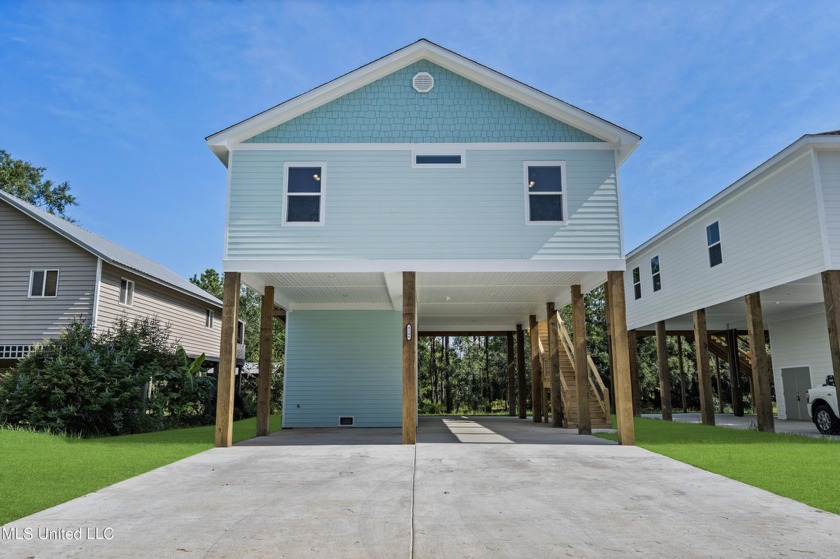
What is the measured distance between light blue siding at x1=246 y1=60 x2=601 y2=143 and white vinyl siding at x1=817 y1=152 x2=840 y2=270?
4.66 metres

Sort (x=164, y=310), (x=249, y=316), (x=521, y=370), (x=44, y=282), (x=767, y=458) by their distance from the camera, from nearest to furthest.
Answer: (x=767, y=458) → (x=44, y=282) → (x=164, y=310) → (x=521, y=370) → (x=249, y=316)

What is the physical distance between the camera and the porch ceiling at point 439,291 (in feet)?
40.2

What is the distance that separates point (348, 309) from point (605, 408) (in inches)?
298

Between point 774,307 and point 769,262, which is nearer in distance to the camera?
point 769,262

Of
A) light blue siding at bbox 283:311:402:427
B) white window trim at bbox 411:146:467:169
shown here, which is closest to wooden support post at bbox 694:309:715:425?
light blue siding at bbox 283:311:402:427

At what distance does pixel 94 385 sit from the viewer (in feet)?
43.7

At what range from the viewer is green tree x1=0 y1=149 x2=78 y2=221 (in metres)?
34.2

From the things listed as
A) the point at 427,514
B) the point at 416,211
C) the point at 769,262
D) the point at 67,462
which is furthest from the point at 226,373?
the point at 769,262

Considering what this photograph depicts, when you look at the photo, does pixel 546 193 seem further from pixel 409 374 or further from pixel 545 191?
pixel 409 374

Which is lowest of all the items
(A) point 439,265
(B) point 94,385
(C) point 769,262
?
(B) point 94,385

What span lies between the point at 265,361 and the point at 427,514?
819 cm

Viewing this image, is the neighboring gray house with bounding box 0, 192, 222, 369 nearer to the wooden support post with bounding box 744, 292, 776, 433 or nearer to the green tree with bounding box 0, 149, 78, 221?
the wooden support post with bounding box 744, 292, 776, 433

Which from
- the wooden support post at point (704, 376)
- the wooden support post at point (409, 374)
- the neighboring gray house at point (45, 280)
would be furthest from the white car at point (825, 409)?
the neighboring gray house at point (45, 280)

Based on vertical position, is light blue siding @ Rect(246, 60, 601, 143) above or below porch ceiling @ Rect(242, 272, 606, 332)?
above
